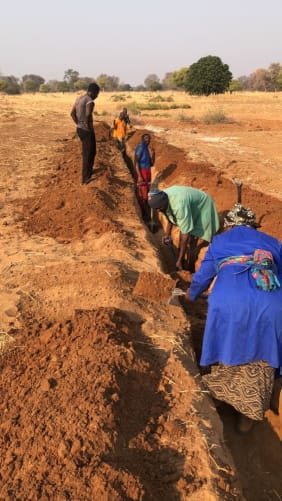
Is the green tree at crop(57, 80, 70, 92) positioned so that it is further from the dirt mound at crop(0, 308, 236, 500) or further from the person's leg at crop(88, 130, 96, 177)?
the dirt mound at crop(0, 308, 236, 500)

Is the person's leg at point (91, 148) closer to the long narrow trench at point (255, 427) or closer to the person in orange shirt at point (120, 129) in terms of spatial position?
the long narrow trench at point (255, 427)

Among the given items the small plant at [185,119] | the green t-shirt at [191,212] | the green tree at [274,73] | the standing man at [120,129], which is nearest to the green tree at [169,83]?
the green tree at [274,73]

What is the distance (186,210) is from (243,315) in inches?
92.4

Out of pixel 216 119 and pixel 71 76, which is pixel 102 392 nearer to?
pixel 216 119

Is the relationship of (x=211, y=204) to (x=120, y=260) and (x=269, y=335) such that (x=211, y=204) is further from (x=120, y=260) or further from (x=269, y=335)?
(x=269, y=335)

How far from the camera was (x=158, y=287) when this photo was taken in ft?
15.5

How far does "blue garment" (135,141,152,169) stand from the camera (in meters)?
8.77

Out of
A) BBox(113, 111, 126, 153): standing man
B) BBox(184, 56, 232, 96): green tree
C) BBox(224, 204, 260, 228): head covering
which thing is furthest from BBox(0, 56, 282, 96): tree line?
BBox(224, 204, 260, 228): head covering

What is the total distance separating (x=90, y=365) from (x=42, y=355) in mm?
467

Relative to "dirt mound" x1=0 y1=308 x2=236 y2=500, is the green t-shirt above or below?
above

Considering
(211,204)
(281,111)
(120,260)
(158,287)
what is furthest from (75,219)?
(281,111)

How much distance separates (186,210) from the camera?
5.49m

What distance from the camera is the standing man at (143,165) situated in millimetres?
8766

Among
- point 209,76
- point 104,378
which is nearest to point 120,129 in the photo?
point 104,378
